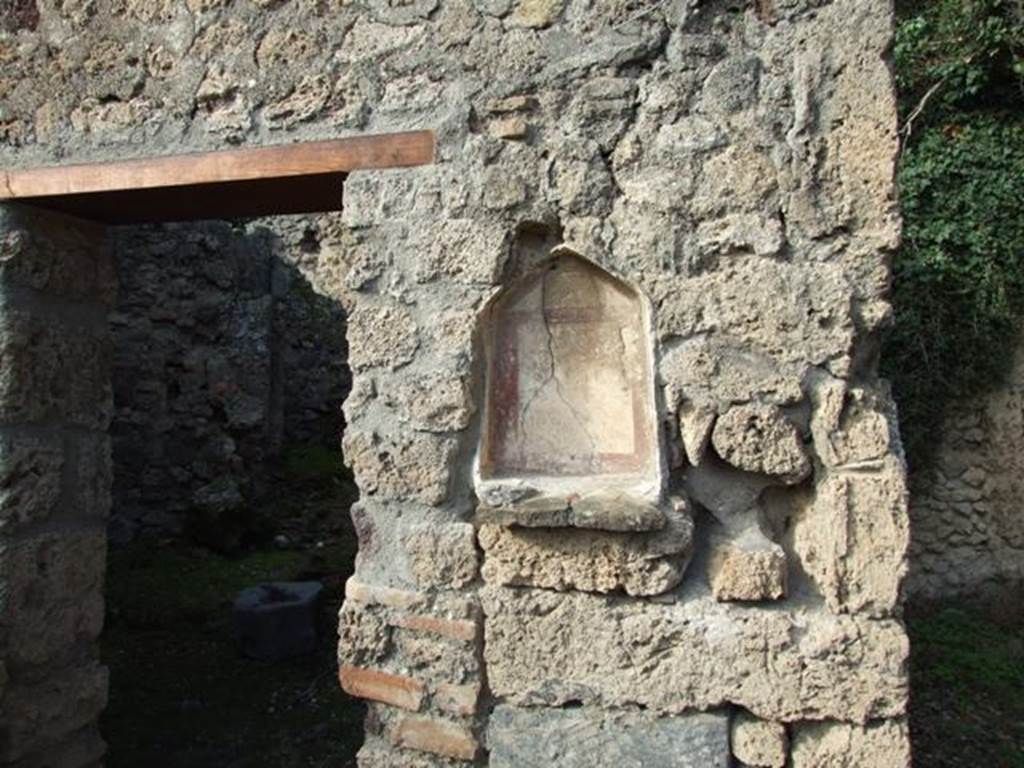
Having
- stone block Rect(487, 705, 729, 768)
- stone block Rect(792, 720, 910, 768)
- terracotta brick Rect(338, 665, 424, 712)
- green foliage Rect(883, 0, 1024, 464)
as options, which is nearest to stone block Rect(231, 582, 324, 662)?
terracotta brick Rect(338, 665, 424, 712)

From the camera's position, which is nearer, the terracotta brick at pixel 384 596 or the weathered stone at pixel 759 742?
the weathered stone at pixel 759 742

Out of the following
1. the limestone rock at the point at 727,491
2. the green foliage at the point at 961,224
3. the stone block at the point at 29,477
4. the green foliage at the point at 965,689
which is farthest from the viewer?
the green foliage at the point at 961,224

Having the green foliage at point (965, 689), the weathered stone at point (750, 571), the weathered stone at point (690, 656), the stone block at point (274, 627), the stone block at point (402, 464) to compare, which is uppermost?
the stone block at point (402, 464)

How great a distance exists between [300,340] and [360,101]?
6.57 metres

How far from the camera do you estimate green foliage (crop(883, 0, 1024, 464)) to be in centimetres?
580

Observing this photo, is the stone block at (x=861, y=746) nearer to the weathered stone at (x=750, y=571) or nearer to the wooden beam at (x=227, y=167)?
the weathered stone at (x=750, y=571)

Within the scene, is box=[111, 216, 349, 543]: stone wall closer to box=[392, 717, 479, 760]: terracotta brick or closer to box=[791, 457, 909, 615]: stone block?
box=[392, 717, 479, 760]: terracotta brick

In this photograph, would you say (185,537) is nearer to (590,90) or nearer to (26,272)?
(26,272)

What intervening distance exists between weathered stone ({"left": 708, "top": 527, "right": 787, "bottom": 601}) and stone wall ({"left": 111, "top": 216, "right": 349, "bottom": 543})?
5.27 meters

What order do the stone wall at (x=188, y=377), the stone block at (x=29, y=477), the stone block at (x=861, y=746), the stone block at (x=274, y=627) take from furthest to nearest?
the stone wall at (x=188, y=377), the stone block at (x=274, y=627), the stone block at (x=29, y=477), the stone block at (x=861, y=746)

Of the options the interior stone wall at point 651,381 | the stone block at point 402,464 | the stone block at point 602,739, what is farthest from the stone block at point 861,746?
the stone block at point 402,464

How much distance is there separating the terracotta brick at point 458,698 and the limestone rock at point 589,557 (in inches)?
11.3

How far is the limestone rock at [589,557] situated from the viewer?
1.96 metres

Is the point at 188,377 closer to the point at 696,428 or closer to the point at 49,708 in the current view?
the point at 49,708
